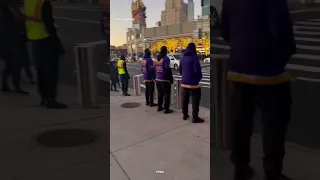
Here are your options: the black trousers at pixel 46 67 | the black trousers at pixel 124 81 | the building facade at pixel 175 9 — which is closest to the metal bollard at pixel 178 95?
the building facade at pixel 175 9

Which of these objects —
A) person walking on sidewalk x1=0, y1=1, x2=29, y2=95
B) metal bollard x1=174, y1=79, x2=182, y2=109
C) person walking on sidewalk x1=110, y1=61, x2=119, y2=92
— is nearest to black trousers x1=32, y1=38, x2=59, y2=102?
person walking on sidewalk x1=0, y1=1, x2=29, y2=95

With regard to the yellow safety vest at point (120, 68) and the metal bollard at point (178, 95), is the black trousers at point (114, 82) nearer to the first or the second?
the yellow safety vest at point (120, 68)

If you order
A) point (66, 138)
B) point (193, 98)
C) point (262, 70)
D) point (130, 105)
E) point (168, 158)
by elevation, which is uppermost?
point (262, 70)

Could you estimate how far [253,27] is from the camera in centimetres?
157

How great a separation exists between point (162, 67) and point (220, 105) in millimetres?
3569

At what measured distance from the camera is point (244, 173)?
5.92 feet

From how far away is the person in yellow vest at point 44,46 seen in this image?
5.68 feet

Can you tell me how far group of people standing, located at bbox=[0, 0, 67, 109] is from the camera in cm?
173

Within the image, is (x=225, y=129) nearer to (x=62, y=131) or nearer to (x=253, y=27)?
(x=253, y=27)

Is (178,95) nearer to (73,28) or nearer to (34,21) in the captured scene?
(73,28)

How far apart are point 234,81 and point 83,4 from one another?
43.7 inches

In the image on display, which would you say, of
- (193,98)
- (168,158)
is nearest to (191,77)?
(193,98)

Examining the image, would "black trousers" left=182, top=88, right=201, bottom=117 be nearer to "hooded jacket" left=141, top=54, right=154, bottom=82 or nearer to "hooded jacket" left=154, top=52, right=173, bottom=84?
"hooded jacket" left=154, top=52, right=173, bottom=84

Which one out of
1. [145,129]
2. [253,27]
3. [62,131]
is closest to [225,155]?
[253,27]
